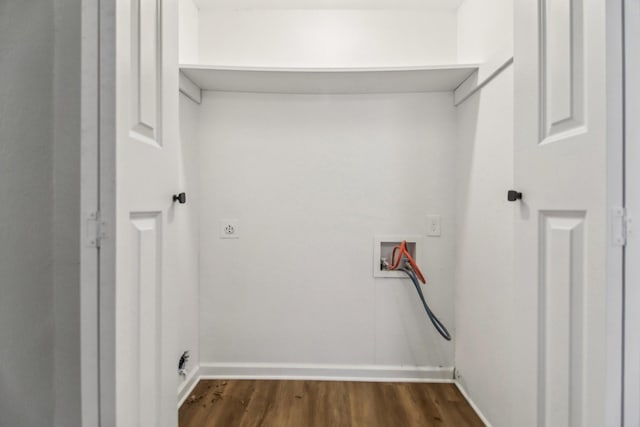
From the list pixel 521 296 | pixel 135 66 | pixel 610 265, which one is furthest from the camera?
pixel 521 296

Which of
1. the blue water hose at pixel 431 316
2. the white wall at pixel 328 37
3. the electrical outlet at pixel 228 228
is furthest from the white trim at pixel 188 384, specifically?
the white wall at pixel 328 37

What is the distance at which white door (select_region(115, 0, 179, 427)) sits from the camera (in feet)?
2.04

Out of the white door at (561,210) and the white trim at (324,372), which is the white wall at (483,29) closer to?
the white door at (561,210)

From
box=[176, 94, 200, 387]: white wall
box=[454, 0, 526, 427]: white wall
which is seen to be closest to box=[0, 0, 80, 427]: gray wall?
box=[176, 94, 200, 387]: white wall

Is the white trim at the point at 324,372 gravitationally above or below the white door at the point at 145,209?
below

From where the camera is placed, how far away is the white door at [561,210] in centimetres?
60

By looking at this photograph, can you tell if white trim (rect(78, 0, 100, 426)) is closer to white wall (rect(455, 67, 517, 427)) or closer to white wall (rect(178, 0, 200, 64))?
white wall (rect(178, 0, 200, 64))

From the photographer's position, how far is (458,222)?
5.60 feet

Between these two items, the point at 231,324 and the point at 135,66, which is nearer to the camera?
the point at 135,66

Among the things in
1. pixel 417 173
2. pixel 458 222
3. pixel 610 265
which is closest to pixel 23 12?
pixel 610 265

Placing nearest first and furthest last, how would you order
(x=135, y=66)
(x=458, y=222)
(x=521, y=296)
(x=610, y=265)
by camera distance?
(x=610, y=265)
(x=135, y=66)
(x=521, y=296)
(x=458, y=222)

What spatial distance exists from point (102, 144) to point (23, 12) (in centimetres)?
32

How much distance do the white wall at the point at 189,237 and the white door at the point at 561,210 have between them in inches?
58.5

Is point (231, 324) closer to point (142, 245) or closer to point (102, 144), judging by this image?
point (142, 245)
